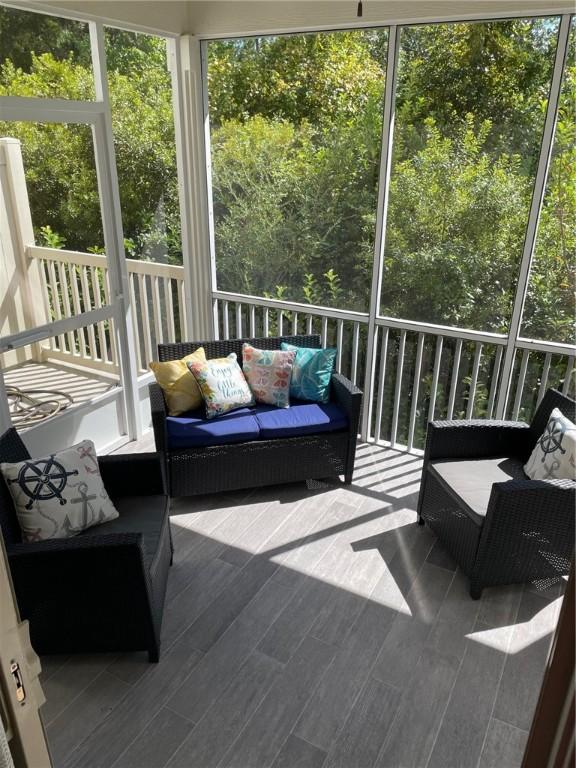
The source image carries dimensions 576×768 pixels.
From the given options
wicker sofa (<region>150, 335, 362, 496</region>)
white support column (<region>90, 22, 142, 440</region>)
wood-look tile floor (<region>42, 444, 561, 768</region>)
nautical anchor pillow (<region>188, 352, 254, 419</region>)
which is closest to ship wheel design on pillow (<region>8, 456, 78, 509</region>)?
wood-look tile floor (<region>42, 444, 561, 768</region>)

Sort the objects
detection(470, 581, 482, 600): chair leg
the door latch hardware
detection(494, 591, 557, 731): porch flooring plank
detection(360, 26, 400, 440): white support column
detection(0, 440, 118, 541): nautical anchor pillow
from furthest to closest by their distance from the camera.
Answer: detection(360, 26, 400, 440): white support column
detection(470, 581, 482, 600): chair leg
detection(0, 440, 118, 541): nautical anchor pillow
detection(494, 591, 557, 731): porch flooring plank
the door latch hardware

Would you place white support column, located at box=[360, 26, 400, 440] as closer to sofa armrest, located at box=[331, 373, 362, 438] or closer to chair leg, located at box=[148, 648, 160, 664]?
sofa armrest, located at box=[331, 373, 362, 438]

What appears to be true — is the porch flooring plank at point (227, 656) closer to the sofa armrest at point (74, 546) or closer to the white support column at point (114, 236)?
the sofa armrest at point (74, 546)

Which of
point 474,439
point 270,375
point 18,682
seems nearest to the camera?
point 18,682

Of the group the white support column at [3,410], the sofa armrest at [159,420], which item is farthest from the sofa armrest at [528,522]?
the white support column at [3,410]

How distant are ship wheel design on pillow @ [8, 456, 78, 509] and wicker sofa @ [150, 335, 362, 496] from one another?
0.83m

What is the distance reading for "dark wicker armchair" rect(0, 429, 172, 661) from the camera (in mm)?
2232

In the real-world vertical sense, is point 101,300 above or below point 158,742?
above

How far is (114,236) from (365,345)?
75.6 inches

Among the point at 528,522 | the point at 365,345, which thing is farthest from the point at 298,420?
the point at 528,522

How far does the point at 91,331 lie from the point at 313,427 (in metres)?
1.62

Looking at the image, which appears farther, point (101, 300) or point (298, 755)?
point (101, 300)

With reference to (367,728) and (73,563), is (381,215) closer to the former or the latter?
(73,563)

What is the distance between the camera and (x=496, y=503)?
268cm
